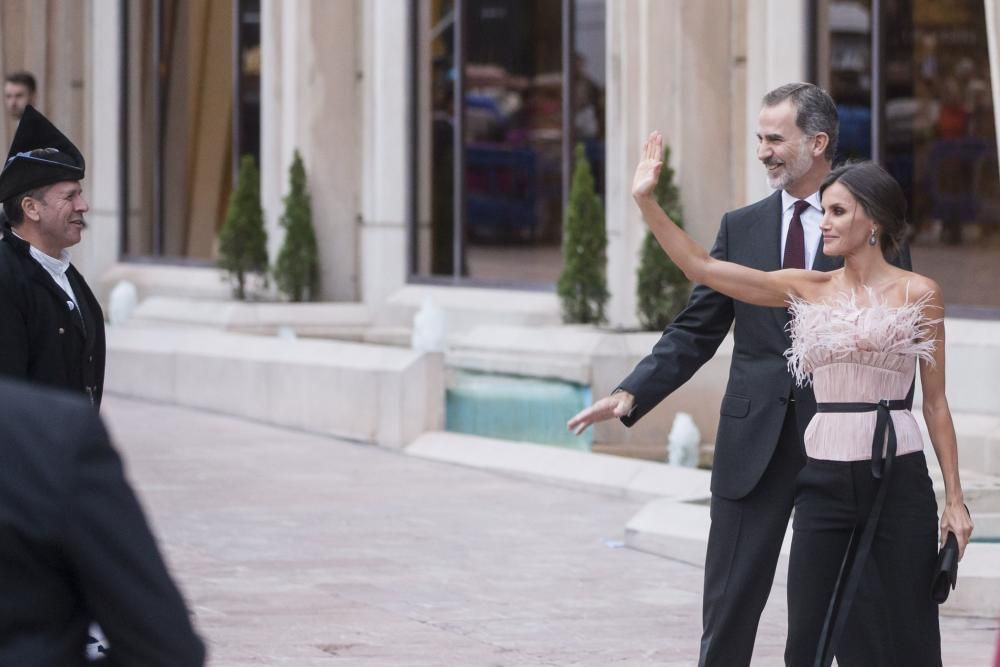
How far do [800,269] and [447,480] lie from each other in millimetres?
6756

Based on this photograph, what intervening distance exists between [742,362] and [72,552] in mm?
3232

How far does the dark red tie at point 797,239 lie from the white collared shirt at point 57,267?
1.97m

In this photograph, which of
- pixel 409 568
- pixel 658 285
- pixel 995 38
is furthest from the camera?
pixel 658 285

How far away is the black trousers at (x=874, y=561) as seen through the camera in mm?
4719

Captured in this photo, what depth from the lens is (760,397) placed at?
205 inches

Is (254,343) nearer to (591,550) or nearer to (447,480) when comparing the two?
(447,480)

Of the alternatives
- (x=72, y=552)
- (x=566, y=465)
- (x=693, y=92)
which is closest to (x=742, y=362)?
(x=72, y=552)

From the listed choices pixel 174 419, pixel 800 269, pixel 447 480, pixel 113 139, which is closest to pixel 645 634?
pixel 800 269

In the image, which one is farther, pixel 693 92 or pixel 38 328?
pixel 693 92

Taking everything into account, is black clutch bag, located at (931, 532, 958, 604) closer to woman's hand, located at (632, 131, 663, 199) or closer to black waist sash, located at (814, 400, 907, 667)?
black waist sash, located at (814, 400, 907, 667)

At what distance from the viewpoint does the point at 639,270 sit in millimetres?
14125

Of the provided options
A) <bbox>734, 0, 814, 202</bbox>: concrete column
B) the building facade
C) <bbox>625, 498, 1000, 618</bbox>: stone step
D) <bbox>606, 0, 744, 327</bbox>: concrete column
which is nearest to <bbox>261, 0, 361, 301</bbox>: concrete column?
the building facade

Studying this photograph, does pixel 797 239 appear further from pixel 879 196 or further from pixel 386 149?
pixel 386 149

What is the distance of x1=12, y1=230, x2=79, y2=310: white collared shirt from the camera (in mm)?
5238
